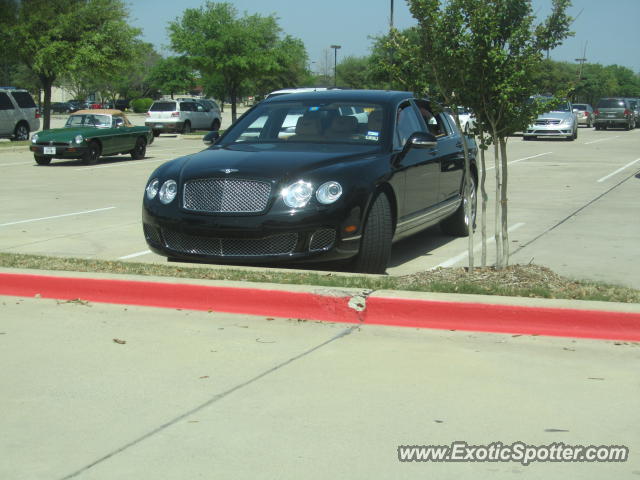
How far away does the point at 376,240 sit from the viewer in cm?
732

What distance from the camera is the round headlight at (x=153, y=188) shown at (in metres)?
7.53

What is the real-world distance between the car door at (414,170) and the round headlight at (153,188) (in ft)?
6.87

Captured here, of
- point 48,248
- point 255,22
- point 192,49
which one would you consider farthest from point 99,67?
point 48,248

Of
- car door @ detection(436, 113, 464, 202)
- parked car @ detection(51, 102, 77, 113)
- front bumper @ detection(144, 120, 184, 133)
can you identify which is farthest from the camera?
parked car @ detection(51, 102, 77, 113)

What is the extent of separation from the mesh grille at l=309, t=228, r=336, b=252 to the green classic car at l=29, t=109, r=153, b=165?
16.2 meters

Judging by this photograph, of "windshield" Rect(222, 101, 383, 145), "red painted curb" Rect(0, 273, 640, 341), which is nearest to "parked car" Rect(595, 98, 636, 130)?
"windshield" Rect(222, 101, 383, 145)

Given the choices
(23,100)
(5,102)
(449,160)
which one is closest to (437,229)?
(449,160)

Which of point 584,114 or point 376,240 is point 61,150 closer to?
point 376,240

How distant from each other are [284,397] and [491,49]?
131 inches

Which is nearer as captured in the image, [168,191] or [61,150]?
[168,191]

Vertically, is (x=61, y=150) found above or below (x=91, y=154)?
above

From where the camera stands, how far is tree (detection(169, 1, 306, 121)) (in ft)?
145

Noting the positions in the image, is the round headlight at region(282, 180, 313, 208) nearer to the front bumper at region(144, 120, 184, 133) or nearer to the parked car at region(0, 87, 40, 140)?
the parked car at region(0, 87, 40, 140)

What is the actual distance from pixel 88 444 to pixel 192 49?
1678 inches
